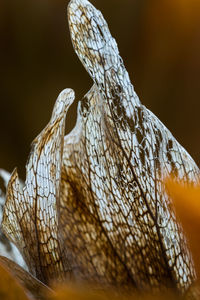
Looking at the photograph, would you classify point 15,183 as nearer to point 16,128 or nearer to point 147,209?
point 147,209

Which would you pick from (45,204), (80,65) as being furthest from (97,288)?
(80,65)

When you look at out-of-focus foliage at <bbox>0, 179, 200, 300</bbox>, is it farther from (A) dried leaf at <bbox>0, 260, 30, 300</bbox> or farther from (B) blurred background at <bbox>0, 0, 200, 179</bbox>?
(B) blurred background at <bbox>0, 0, 200, 179</bbox>

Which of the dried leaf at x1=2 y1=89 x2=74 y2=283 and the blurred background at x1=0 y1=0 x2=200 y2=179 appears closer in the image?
the dried leaf at x1=2 y1=89 x2=74 y2=283

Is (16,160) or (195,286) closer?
(195,286)

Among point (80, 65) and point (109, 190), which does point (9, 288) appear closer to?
point (109, 190)

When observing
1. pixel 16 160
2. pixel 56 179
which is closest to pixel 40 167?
pixel 56 179

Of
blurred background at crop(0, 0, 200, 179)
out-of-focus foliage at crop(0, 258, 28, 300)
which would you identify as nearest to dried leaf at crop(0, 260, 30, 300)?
out-of-focus foliage at crop(0, 258, 28, 300)
